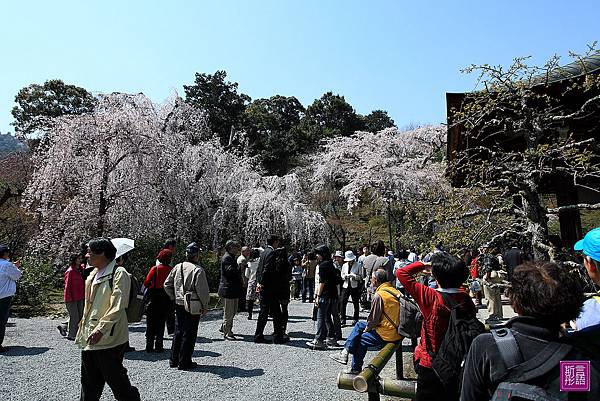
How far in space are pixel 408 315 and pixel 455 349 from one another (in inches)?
87.8

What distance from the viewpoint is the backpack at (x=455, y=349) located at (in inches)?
95.1

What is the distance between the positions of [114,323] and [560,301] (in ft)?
10.2

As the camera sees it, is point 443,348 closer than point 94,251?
Yes

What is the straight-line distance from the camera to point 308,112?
117 feet

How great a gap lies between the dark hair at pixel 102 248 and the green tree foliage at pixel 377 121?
109ft

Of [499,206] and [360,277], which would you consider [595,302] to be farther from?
[360,277]

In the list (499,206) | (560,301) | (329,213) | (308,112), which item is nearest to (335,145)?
(329,213)

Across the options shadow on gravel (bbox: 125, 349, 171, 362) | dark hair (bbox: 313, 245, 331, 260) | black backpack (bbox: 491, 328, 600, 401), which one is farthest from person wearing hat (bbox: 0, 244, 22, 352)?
black backpack (bbox: 491, 328, 600, 401)

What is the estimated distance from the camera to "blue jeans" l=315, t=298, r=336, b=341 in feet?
22.0

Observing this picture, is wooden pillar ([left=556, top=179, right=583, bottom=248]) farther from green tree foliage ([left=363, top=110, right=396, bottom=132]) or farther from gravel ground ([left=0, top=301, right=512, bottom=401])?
green tree foliage ([left=363, top=110, right=396, bottom=132])

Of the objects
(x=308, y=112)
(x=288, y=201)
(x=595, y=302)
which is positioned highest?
(x=308, y=112)

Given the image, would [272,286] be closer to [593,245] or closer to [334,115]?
[593,245]

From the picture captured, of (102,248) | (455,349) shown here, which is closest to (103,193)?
(102,248)

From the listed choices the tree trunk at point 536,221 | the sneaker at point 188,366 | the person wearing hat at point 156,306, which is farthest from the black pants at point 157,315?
the tree trunk at point 536,221
